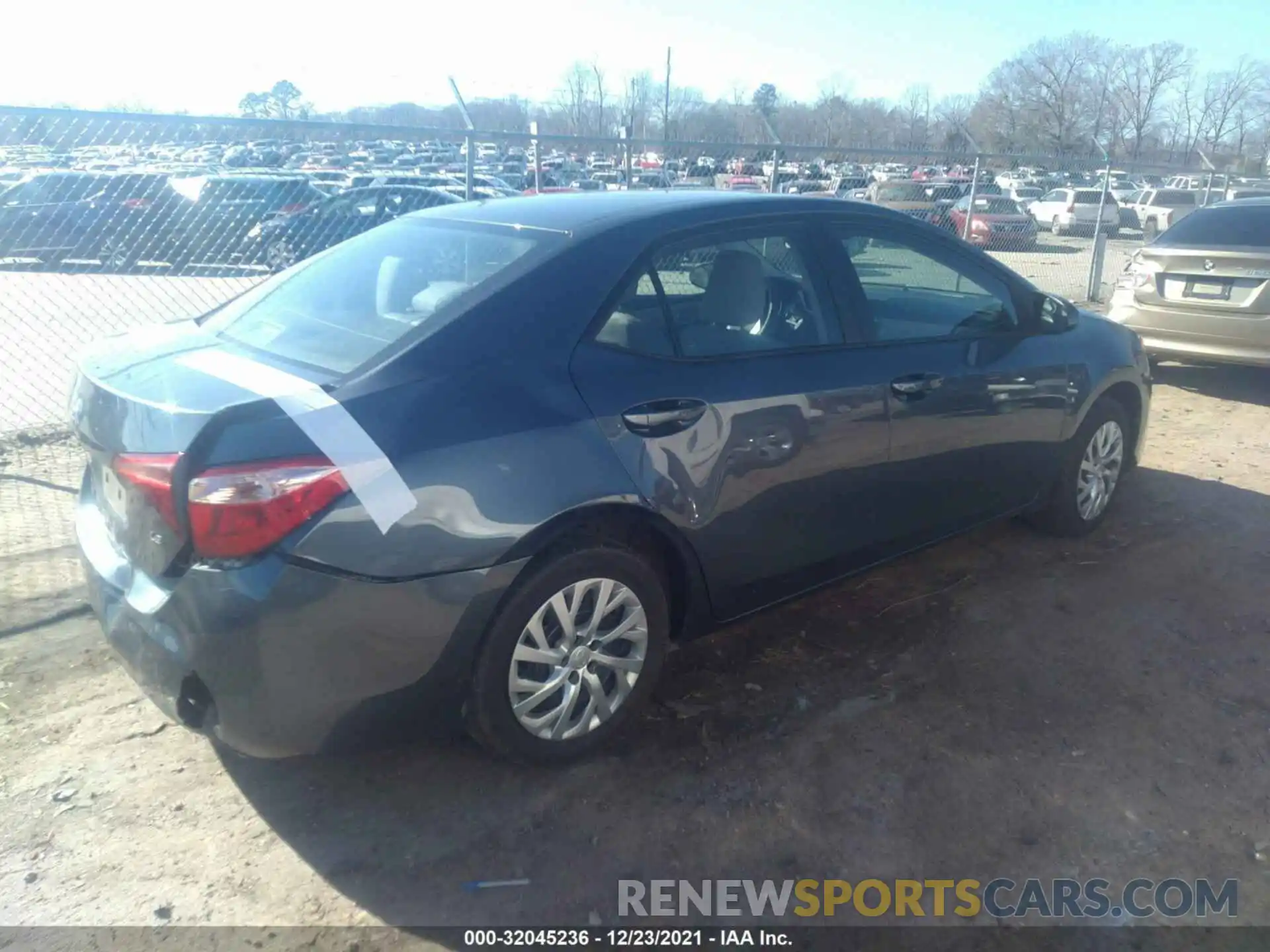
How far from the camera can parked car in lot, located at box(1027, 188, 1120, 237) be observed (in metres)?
24.8

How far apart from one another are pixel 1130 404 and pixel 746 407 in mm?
2883

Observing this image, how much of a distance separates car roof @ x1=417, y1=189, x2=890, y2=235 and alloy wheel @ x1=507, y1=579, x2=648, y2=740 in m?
1.18

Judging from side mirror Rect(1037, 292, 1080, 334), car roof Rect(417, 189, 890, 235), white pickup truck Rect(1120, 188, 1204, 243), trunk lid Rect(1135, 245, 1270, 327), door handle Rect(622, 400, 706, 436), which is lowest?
white pickup truck Rect(1120, 188, 1204, 243)

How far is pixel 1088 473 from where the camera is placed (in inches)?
190

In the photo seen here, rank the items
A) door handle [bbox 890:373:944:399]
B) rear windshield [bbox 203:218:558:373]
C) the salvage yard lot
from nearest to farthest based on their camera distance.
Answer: rear windshield [bbox 203:218:558:373] < door handle [bbox 890:373:944:399] < the salvage yard lot

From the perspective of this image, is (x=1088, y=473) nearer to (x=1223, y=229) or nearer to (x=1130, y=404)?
(x=1130, y=404)

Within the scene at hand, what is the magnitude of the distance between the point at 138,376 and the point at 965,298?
10.4ft

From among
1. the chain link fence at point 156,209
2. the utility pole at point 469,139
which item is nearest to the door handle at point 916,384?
the chain link fence at point 156,209

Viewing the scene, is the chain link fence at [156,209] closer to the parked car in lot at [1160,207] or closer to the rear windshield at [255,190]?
the rear windshield at [255,190]

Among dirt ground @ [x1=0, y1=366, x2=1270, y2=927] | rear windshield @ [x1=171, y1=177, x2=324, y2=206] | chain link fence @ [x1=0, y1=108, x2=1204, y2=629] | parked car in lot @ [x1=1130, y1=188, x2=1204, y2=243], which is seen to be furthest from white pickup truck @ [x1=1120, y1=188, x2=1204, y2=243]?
dirt ground @ [x1=0, y1=366, x2=1270, y2=927]

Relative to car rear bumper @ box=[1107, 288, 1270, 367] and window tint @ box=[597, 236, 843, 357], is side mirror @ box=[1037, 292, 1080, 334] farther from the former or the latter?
car rear bumper @ box=[1107, 288, 1270, 367]

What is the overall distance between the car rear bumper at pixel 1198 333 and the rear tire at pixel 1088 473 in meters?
3.06

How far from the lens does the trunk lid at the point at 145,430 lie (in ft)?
7.95

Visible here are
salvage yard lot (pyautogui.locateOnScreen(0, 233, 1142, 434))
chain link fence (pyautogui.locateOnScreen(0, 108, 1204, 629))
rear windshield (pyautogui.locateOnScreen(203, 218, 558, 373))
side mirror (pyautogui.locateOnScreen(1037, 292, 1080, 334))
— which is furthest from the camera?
salvage yard lot (pyautogui.locateOnScreen(0, 233, 1142, 434))
